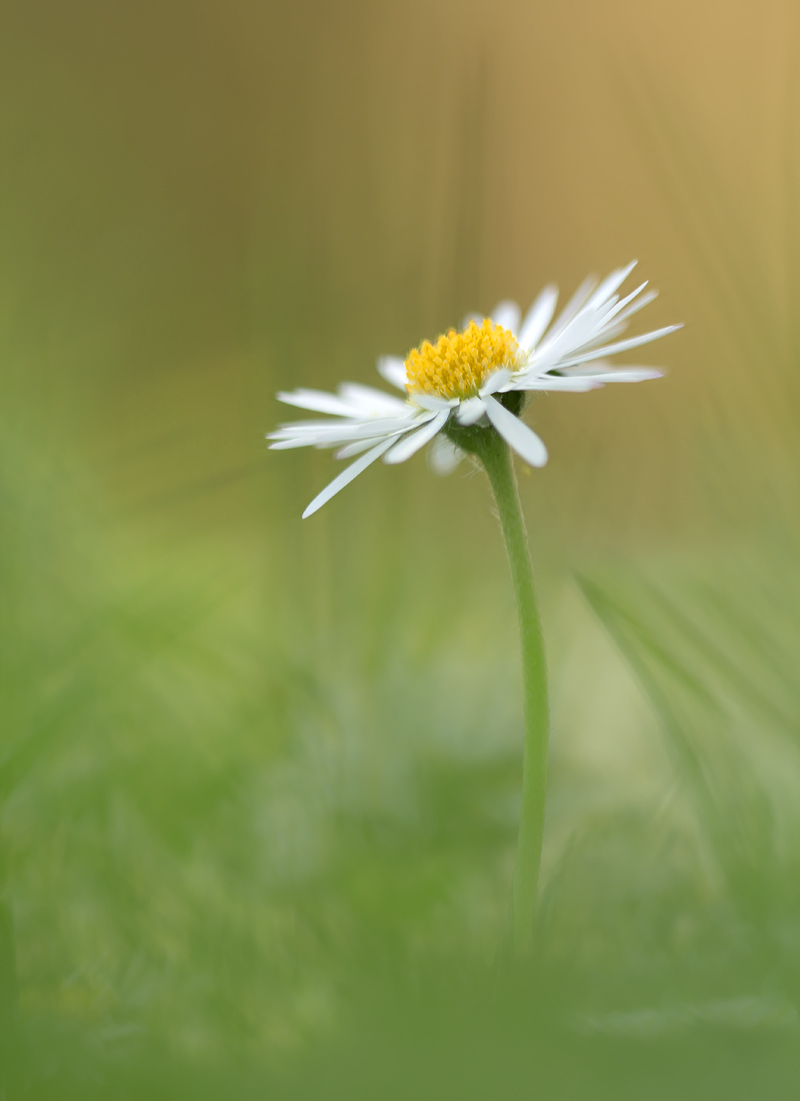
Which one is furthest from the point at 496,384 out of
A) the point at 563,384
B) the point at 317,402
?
the point at 317,402

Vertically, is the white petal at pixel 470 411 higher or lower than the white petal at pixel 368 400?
lower

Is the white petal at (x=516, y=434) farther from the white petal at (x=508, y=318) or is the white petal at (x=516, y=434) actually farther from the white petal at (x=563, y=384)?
the white petal at (x=508, y=318)

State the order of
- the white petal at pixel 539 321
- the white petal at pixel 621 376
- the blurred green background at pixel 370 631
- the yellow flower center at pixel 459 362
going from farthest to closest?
1. the white petal at pixel 539 321
2. the yellow flower center at pixel 459 362
3. the white petal at pixel 621 376
4. the blurred green background at pixel 370 631

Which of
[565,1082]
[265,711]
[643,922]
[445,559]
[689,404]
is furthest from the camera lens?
[445,559]

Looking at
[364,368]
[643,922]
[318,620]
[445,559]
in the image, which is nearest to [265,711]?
[318,620]

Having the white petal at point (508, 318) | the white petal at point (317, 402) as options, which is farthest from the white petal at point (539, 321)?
the white petal at point (317, 402)

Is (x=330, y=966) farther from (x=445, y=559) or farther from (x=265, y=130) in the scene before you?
(x=265, y=130)

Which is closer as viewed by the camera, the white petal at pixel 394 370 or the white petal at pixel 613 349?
the white petal at pixel 613 349
